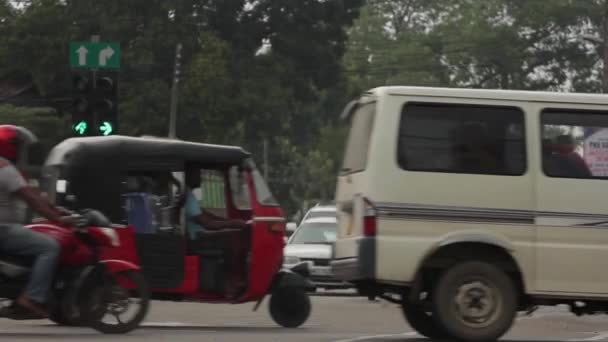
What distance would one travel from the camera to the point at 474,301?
1448 centimetres

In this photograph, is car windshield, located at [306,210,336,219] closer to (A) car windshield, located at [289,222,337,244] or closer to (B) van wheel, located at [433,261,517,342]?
(A) car windshield, located at [289,222,337,244]

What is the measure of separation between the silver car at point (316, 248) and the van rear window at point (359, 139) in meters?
13.2

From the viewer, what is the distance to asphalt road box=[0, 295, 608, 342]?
49.6 feet

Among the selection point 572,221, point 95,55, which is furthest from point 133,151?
point 572,221

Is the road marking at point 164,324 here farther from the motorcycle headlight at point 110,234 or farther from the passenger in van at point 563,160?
the passenger in van at point 563,160

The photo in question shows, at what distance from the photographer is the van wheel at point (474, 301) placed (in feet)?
47.2

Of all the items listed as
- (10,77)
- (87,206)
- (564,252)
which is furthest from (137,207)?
(10,77)

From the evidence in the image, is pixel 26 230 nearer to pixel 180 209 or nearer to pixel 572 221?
pixel 180 209

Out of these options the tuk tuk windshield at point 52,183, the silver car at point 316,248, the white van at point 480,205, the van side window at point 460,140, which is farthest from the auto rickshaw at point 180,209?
the silver car at point 316,248

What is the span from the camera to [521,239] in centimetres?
1441

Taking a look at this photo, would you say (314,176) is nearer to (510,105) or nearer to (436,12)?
(436,12)

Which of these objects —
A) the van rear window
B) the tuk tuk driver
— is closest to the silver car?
the tuk tuk driver

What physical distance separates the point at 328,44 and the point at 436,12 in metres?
34.3

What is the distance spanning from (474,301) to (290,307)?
3767 mm
